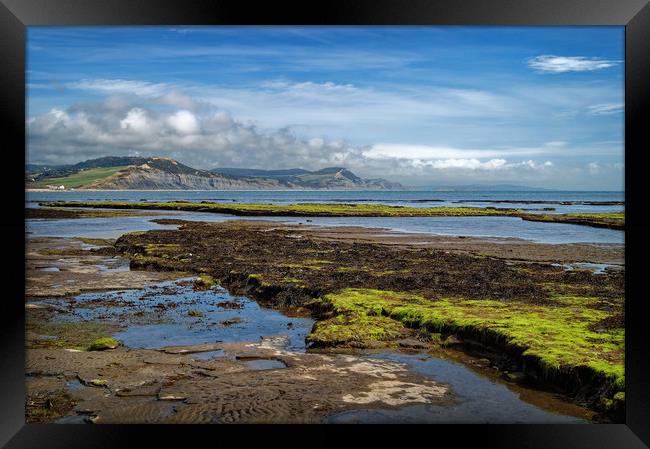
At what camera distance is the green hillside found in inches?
4926

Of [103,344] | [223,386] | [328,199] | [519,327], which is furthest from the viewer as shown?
[328,199]

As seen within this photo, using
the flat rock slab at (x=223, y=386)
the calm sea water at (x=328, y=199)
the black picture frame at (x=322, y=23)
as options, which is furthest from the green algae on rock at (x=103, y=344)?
the calm sea water at (x=328, y=199)

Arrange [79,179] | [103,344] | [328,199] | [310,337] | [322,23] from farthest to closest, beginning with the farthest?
[79,179]
[328,199]
[310,337]
[103,344]
[322,23]

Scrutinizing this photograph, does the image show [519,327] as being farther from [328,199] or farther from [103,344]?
[328,199]

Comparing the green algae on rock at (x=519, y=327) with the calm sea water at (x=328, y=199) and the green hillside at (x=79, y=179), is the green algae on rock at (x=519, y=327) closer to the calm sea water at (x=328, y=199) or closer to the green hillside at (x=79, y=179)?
the calm sea water at (x=328, y=199)

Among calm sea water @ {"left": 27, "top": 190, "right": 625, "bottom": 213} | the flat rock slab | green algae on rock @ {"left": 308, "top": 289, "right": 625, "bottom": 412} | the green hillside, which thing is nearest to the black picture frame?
the flat rock slab

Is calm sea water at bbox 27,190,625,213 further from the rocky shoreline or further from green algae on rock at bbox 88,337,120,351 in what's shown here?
green algae on rock at bbox 88,337,120,351

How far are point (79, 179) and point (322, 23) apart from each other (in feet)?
497

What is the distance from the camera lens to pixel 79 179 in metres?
146

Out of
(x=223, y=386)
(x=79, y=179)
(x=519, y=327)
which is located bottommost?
(x=223, y=386)

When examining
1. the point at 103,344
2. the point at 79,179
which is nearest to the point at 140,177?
the point at 79,179

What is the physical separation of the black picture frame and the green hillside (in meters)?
125
